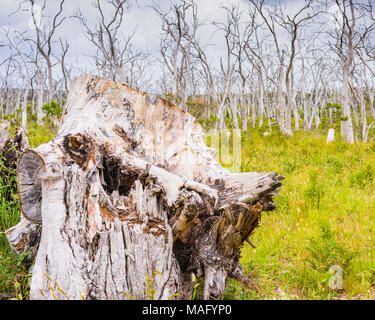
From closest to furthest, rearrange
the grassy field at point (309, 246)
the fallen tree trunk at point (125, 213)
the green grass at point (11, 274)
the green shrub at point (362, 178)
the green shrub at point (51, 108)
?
the fallen tree trunk at point (125, 213) < the green grass at point (11, 274) < the grassy field at point (309, 246) < the green shrub at point (362, 178) < the green shrub at point (51, 108)

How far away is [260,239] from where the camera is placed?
3283mm

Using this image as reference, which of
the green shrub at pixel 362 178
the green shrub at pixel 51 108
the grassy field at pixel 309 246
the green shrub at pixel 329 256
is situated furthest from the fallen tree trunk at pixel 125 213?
the green shrub at pixel 51 108

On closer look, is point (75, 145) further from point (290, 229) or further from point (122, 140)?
point (290, 229)

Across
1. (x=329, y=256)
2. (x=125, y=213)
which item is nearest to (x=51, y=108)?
(x=125, y=213)

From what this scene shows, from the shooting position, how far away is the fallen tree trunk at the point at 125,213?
1.74 m

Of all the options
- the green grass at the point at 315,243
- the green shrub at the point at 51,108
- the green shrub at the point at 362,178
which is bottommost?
the green grass at the point at 315,243

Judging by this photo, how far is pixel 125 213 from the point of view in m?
2.06

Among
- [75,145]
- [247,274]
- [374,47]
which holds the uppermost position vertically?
[374,47]

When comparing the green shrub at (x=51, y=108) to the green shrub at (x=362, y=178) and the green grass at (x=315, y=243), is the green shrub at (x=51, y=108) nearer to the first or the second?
the green grass at (x=315, y=243)

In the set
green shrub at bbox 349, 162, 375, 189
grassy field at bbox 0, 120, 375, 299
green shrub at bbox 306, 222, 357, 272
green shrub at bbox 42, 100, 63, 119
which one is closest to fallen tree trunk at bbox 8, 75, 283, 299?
grassy field at bbox 0, 120, 375, 299

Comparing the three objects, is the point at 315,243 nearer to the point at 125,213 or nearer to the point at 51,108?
the point at 125,213

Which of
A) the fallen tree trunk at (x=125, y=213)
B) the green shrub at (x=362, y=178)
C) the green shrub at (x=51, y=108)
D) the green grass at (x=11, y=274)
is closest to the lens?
the fallen tree trunk at (x=125, y=213)

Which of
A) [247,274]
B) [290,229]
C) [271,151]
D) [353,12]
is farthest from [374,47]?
[247,274]

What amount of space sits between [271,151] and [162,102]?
22.2ft
